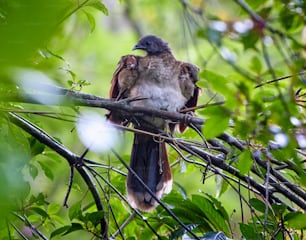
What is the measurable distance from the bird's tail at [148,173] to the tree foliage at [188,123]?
93mm

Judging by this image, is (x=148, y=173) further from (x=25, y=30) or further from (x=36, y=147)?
(x=25, y=30)

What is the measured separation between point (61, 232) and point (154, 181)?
917 millimetres

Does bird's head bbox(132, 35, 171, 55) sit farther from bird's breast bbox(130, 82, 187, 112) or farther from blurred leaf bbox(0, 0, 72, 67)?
blurred leaf bbox(0, 0, 72, 67)

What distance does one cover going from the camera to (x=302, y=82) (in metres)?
1.32

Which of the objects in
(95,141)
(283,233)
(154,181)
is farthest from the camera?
(154,181)

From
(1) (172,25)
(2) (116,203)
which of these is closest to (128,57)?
(2) (116,203)

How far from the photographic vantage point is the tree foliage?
596mm

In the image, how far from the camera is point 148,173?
3037 mm

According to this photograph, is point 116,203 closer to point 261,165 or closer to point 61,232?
point 61,232

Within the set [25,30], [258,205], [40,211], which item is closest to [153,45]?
[40,211]

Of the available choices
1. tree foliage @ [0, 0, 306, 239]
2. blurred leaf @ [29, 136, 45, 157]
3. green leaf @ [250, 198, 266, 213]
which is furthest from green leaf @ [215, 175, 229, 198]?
blurred leaf @ [29, 136, 45, 157]

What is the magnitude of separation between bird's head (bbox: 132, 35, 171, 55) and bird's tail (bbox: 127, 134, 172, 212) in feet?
2.26

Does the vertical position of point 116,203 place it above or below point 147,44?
below

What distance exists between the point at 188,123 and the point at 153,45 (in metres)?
1.76
